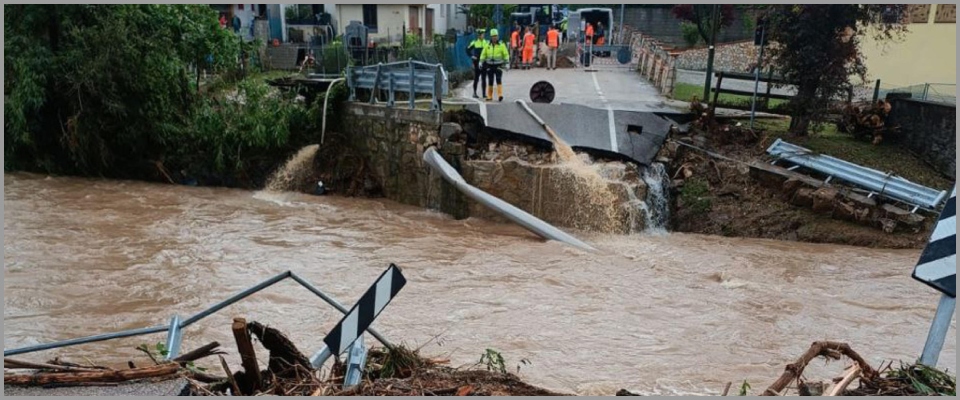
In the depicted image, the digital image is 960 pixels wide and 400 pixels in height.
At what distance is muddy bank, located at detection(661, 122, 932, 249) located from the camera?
1187 cm

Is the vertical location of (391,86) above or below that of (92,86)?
→ above

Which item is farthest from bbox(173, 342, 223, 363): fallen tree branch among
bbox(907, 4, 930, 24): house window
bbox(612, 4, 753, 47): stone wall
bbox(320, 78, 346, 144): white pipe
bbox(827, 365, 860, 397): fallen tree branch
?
bbox(612, 4, 753, 47): stone wall

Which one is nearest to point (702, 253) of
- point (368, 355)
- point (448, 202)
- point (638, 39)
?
point (448, 202)

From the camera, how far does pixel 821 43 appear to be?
13.9 metres

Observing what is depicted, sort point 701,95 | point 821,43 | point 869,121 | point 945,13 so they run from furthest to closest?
point 701,95, point 945,13, point 869,121, point 821,43

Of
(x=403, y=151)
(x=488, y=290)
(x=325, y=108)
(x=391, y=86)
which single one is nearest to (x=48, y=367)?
(x=488, y=290)

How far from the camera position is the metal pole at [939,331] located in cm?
395

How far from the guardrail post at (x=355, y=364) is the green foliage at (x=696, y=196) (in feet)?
33.1

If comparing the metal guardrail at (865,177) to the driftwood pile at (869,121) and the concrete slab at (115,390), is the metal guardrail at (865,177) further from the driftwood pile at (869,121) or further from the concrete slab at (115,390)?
the concrete slab at (115,390)

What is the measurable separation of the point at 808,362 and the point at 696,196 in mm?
9480

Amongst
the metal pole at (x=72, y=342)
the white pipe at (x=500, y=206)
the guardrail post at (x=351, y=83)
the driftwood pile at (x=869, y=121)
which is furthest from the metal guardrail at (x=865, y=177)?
the metal pole at (x=72, y=342)

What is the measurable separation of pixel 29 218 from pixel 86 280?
179 inches

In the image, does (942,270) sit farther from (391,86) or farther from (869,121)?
(869,121)

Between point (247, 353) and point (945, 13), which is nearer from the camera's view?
point (247, 353)
